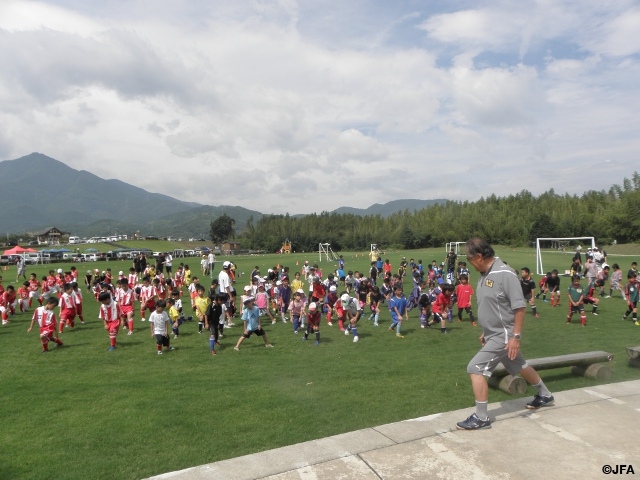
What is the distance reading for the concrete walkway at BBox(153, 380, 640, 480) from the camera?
3.88 metres

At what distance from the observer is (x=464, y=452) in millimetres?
4215

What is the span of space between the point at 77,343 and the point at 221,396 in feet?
23.2

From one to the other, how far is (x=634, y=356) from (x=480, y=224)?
78317 mm

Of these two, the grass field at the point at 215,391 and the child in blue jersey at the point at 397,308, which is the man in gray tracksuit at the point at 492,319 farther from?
the child in blue jersey at the point at 397,308

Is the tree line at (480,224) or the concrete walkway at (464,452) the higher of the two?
the tree line at (480,224)

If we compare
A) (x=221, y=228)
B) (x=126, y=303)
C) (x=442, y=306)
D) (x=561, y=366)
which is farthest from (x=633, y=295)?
(x=221, y=228)

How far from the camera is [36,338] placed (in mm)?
12641

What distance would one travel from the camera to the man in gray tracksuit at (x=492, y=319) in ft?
15.8

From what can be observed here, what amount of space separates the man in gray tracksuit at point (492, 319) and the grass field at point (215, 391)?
1.22 metres

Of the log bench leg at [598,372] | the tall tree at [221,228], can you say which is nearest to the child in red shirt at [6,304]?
the log bench leg at [598,372]

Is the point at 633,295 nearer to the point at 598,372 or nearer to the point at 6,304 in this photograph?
the point at 598,372

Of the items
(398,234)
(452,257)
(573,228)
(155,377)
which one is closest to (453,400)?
(155,377)

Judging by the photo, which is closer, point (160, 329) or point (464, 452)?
point (464, 452)

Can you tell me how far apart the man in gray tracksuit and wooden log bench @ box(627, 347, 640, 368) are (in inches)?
137
